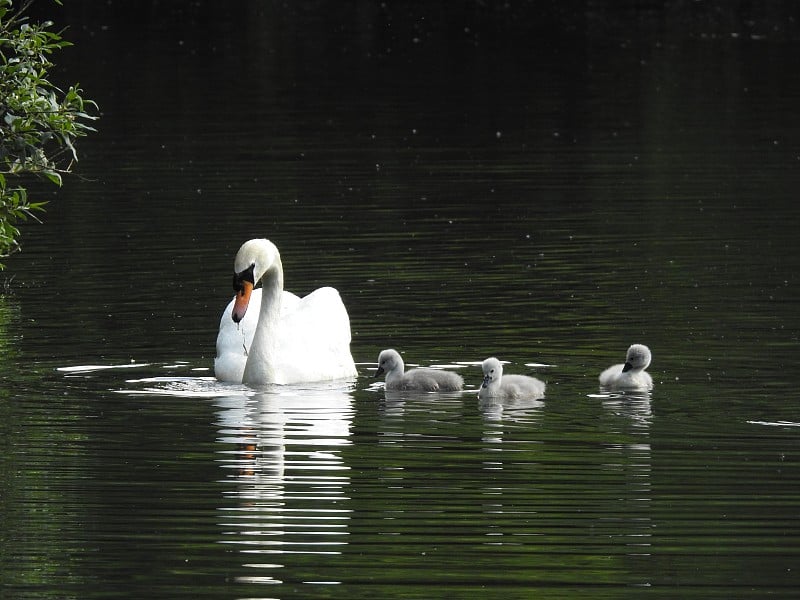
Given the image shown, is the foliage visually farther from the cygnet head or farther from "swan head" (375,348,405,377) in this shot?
the cygnet head

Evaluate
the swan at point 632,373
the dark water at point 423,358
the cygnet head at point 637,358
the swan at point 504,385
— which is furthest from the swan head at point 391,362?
the cygnet head at point 637,358

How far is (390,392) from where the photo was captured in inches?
592

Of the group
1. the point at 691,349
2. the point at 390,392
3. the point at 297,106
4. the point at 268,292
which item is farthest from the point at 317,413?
the point at 297,106

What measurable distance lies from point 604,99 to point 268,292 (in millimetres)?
25699

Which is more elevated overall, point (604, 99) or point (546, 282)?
point (604, 99)

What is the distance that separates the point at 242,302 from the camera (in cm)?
1540

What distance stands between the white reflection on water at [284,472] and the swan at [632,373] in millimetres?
1903

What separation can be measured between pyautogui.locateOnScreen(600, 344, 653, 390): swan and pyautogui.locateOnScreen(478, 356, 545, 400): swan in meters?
0.52

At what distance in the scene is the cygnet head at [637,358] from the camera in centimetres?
1438

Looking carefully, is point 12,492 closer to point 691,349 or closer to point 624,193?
point 691,349

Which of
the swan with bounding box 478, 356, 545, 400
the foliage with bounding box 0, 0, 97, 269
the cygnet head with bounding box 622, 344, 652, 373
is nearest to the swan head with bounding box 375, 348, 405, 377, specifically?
the swan with bounding box 478, 356, 545, 400

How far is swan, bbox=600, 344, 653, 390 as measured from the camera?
14.4 meters

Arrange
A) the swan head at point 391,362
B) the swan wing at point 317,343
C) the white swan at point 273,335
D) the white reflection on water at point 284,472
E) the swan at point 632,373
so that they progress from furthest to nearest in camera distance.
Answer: the swan wing at point 317,343 → the white swan at point 273,335 → the swan head at point 391,362 → the swan at point 632,373 → the white reflection on water at point 284,472

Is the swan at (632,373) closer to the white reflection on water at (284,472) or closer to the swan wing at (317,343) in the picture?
the white reflection on water at (284,472)
